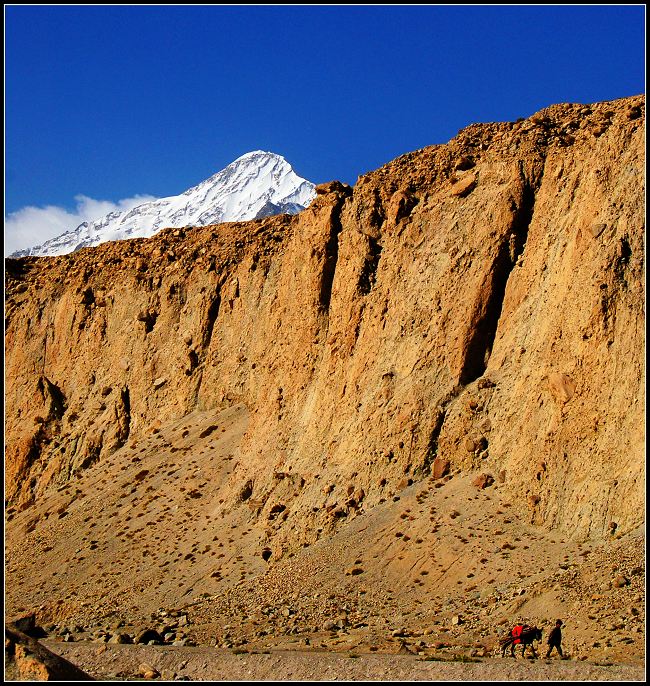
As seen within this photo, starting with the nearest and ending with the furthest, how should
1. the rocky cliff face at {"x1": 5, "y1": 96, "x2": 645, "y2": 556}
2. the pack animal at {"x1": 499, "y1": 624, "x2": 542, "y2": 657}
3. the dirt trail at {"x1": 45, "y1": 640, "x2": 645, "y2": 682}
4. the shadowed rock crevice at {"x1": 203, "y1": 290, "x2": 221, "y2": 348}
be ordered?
the dirt trail at {"x1": 45, "y1": 640, "x2": 645, "y2": 682}, the pack animal at {"x1": 499, "y1": 624, "x2": 542, "y2": 657}, the rocky cliff face at {"x1": 5, "y1": 96, "x2": 645, "y2": 556}, the shadowed rock crevice at {"x1": 203, "y1": 290, "x2": 221, "y2": 348}

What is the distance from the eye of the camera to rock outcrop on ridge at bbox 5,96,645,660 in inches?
1240

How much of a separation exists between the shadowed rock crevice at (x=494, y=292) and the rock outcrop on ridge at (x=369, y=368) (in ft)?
0.28

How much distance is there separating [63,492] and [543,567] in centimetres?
2789

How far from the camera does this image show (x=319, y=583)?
32.4 meters

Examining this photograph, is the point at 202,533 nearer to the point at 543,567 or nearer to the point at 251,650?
the point at 251,650

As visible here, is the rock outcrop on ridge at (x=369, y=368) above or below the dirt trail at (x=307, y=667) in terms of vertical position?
above

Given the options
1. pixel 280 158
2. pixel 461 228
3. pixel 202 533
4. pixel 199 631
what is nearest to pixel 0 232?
pixel 199 631

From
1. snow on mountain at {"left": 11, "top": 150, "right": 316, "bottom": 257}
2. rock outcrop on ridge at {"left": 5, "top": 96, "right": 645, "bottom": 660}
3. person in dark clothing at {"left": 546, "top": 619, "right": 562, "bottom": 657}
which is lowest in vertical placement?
person in dark clothing at {"left": 546, "top": 619, "right": 562, "bottom": 657}

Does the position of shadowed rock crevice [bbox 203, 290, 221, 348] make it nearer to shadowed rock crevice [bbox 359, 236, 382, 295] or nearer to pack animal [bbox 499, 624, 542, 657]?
shadowed rock crevice [bbox 359, 236, 382, 295]

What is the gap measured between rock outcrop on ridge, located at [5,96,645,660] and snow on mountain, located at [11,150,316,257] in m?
53.5

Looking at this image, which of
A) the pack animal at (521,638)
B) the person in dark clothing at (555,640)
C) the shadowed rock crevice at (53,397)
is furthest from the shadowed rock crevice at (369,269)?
the person in dark clothing at (555,640)

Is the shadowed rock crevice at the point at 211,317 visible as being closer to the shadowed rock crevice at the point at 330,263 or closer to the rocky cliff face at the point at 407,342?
the rocky cliff face at the point at 407,342

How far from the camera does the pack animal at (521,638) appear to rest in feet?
77.4

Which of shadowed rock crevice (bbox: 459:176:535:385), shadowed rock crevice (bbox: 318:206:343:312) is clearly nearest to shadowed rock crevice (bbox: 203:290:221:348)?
shadowed rock crevice (bbox: 318:206:343:312)
